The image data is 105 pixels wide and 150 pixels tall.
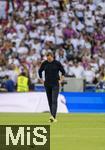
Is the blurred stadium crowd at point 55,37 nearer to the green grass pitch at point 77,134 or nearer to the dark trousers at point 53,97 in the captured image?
the dark trousers at point 53,97

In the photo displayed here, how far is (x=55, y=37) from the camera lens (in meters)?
36.0

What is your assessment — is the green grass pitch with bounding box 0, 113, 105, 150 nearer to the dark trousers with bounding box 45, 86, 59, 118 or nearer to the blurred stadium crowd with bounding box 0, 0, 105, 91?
the dark trousers with bounding box 45, 86, 59, 118

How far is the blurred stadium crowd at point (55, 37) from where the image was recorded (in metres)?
33.5

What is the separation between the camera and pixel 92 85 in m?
31.9

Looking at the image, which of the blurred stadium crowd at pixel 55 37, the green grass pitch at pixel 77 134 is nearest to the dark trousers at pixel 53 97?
the green grass pitch at pixel 77 134

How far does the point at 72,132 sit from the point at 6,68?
50.8 feet

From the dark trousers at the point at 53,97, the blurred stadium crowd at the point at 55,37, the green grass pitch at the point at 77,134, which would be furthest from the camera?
the blurred stadium crowd at the point at 55,37

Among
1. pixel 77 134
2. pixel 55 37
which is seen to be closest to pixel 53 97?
pixel 77 134

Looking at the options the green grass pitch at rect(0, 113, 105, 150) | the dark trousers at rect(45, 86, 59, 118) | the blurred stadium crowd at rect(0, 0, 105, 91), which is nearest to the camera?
the green grass pitch at rect(0, 113, 105, 150)

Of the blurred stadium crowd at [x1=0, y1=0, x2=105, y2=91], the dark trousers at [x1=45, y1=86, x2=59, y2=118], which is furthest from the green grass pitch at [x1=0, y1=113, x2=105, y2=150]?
the blurred stadium crowd at [x1=0, y1=0, x2=105, y2=91]

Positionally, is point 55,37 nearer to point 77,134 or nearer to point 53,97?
point 53,97

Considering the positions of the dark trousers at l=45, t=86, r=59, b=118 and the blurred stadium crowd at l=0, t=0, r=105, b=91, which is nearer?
the dark trousers at l=45, t=86, r=59, b=118

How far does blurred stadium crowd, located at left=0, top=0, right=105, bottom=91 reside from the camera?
3349 cm

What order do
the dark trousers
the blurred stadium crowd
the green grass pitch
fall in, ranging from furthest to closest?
the blurred stadium crowd < the dark trousers < the green grass pitch
